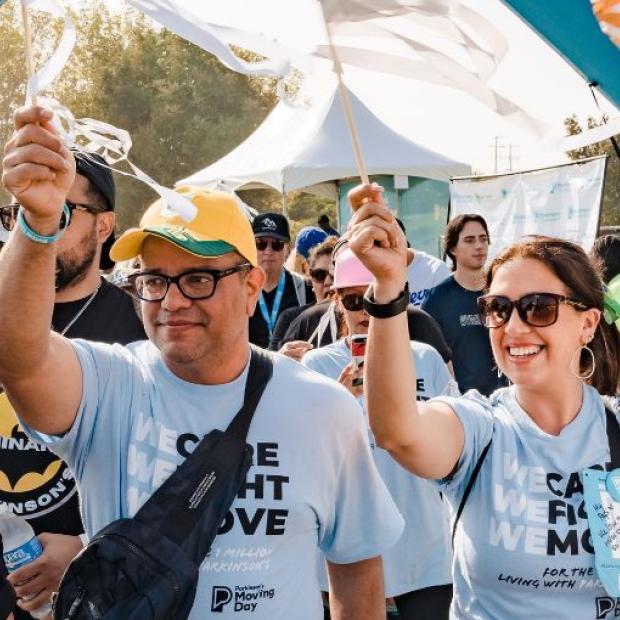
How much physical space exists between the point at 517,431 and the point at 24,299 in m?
1.33

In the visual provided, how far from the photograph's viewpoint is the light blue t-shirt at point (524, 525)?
250 centimetres

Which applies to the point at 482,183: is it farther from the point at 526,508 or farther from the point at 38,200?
the point at 38,200

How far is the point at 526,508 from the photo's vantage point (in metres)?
2.53

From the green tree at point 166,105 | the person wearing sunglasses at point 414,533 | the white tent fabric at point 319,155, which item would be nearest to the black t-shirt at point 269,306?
the person wearing sunglasses at point 414,533

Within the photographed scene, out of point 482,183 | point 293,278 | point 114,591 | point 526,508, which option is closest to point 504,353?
point 526,508

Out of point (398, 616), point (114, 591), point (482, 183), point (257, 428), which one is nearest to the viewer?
point (114, 591)

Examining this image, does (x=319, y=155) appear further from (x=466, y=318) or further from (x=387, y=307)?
(x=387, y=307)

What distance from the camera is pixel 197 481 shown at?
225 centimetres

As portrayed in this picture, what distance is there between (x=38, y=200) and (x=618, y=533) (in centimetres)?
160

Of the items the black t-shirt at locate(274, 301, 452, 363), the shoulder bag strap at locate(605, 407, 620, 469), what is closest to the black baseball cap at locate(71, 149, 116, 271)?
the shoulder bag strap at locate(605, 407, 620, 469)

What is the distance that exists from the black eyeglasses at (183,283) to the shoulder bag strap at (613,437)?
3.59 feet

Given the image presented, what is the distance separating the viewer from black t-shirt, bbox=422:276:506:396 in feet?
19.9

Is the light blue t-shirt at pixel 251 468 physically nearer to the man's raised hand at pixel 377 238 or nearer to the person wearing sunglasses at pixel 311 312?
the man's raised hand at pixel 377 238

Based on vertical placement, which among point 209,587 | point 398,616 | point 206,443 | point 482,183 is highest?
point 482,183
